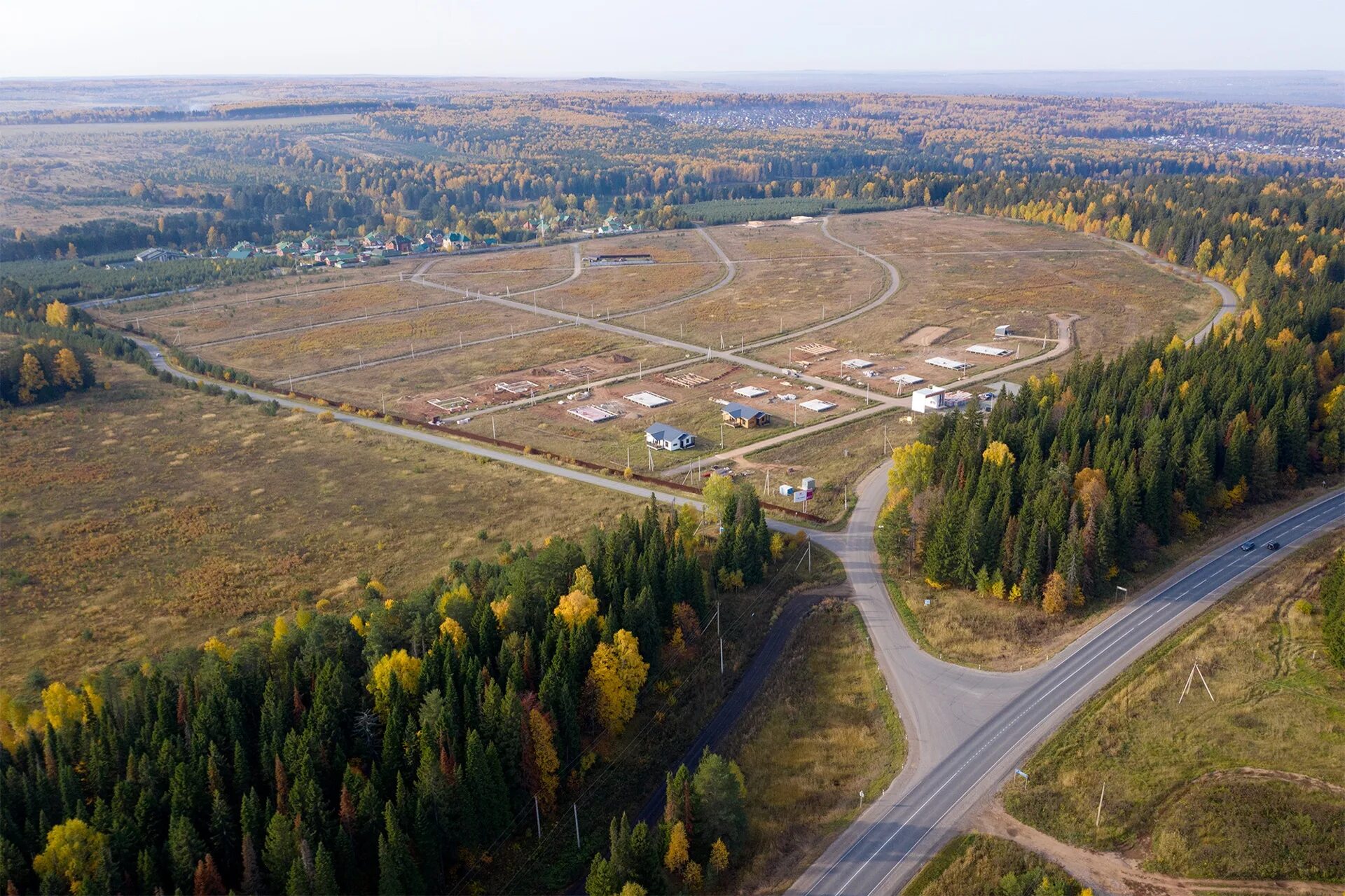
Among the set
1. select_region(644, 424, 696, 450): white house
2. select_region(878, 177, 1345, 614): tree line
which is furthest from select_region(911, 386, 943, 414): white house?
select_region(644, 424, 696, 450): white house

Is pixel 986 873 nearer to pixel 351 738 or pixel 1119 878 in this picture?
pixel 1119 878

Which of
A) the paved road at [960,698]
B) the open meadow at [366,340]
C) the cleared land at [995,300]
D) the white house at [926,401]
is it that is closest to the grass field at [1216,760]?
the paved road at [960,698]

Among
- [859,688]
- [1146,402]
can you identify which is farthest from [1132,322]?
[859,688]

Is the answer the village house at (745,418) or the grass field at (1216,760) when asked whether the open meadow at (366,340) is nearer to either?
the village house at (745,418)

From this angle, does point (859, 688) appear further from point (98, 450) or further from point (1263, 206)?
point (1263, 206)

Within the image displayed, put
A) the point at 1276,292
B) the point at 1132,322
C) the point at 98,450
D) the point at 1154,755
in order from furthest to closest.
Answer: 1. the point at 1132,322
2. the point at 1276,292
3. the point at 98,450
4. the point at 1154,755

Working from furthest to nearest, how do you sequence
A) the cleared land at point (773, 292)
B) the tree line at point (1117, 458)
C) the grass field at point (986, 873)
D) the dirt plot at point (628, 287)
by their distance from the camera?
the dirt plot at point (628, 287), the cleared land at point (773, 292), the tree line at point (1117, 458), the grass field at point (986, 873)
